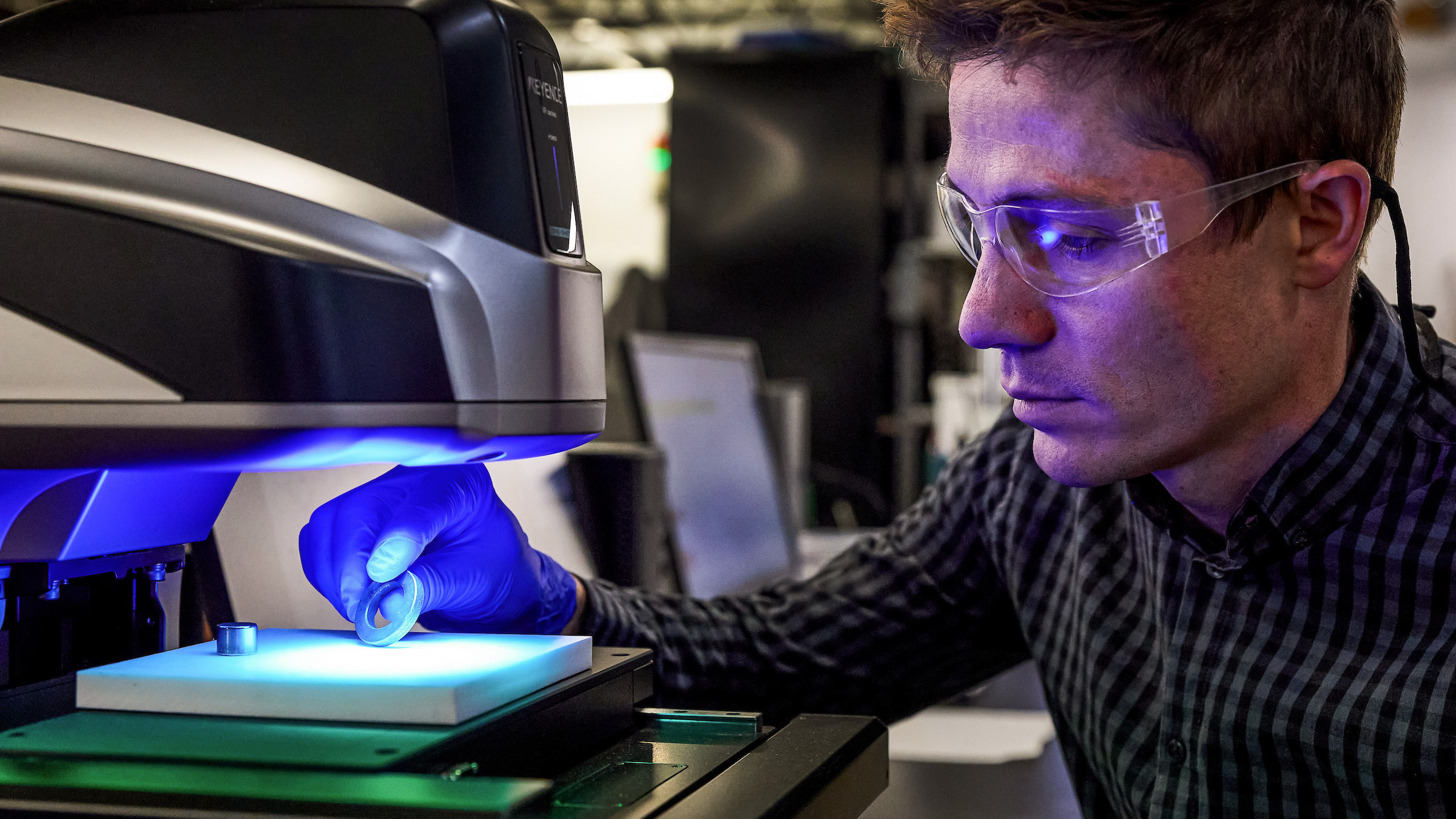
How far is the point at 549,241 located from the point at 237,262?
0.14 m

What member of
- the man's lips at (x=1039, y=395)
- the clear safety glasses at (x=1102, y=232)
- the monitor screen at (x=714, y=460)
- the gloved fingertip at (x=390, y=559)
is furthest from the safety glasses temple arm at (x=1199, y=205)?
the monitor screen at (x=714, y=460)

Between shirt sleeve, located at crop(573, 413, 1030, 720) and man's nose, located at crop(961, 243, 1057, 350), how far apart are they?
35cm

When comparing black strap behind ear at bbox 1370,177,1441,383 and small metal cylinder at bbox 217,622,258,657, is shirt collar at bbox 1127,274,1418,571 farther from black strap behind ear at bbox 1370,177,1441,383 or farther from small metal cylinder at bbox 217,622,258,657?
small metal cylinder at bbox 217,622,258,657

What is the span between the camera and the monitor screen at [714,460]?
1.71m

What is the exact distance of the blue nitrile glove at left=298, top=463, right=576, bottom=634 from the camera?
78cm

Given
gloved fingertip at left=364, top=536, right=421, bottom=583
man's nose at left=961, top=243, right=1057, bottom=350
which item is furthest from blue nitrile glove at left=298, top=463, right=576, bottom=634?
man's nose at left=961, top=243, right=1057, bottom=350

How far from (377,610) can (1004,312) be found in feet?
1.45

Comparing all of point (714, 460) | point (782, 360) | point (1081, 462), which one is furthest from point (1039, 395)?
point (782, 360)

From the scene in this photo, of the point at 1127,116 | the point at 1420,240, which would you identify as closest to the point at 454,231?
the point at 1127,116

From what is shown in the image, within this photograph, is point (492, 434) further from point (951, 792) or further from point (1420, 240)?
point (1420, 240)

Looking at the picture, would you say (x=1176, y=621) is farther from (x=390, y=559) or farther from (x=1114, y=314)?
(x=390, y=559)

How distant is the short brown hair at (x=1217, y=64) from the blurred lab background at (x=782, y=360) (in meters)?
0.14

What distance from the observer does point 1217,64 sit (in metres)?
0.81

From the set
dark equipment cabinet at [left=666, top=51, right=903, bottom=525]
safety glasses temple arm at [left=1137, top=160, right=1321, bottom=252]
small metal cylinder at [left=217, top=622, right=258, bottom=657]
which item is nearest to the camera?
small metal cylinder at [left=217, top=622, right=258, bottom=657]
